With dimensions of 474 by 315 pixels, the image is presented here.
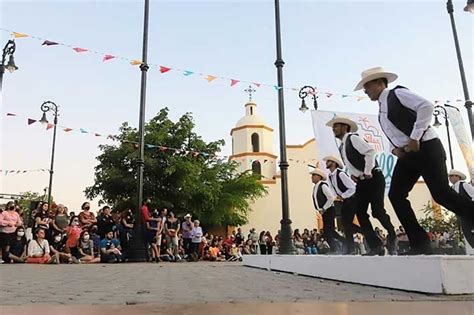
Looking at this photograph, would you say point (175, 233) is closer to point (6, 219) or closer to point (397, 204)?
point (6, 219)

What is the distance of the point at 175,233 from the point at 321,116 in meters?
6.00

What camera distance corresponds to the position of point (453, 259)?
3.71 meters

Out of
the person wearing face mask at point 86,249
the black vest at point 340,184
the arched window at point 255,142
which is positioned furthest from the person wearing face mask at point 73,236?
the arched window at point 255,142

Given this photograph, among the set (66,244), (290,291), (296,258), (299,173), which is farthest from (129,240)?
(299,173)

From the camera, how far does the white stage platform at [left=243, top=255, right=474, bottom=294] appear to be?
3664mm

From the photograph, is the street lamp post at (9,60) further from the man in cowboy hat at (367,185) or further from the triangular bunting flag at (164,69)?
the man in cowboy hat at (367,185)

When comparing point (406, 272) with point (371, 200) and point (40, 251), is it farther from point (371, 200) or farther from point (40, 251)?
→ point (40, 251)

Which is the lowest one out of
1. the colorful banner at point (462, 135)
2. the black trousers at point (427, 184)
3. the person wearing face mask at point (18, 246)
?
the person wearing face mask at point (18, 246)

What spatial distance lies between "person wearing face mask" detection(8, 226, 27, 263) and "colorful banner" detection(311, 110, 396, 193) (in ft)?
28.4

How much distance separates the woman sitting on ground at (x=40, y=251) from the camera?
11094mm

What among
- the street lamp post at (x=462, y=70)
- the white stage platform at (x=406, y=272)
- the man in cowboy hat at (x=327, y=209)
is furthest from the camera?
the street lamp post at (x=462, y=70)

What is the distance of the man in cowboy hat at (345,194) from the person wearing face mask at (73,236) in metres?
7.17

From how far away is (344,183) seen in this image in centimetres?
705

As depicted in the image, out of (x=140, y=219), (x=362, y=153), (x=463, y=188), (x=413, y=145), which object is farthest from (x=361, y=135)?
(x=413, y=145)
